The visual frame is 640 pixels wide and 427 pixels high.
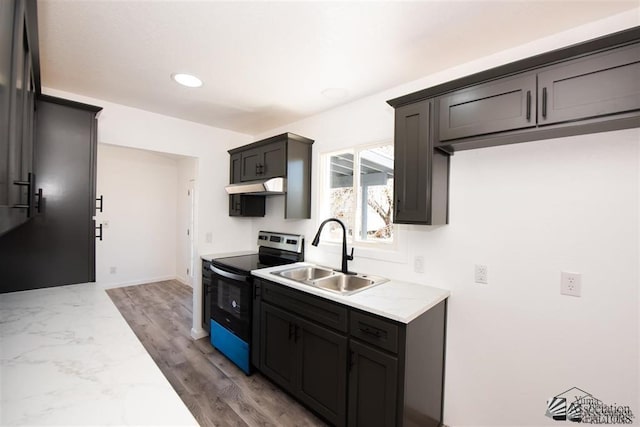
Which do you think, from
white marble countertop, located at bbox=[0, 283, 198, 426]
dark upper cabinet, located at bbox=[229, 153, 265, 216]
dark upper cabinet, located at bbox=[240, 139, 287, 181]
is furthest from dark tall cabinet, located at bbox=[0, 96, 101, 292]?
dark upper cabinet, located at bbox=[229, 153, 265, 216]

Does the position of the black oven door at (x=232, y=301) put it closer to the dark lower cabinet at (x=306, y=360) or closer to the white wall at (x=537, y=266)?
the dark lower cabinet at (x=306, y=360)

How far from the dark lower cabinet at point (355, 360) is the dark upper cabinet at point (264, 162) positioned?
3.82 ft

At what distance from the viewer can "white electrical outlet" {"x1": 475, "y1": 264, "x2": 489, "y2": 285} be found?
180 centimetres

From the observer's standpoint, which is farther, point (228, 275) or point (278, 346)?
point (228, 275)

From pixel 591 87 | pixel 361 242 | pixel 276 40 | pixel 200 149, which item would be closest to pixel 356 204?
pixel 361 242

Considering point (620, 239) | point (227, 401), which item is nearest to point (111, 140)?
point (227, 401)

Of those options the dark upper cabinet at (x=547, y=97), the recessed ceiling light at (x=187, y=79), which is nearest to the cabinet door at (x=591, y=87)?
the dark upper cabinet at (x=547, y=97)

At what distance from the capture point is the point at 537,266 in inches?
64.0

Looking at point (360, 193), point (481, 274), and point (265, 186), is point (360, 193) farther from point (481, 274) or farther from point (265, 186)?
point (481, 274)

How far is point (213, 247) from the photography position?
3430 mm

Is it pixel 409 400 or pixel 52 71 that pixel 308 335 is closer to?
pixel 409 400

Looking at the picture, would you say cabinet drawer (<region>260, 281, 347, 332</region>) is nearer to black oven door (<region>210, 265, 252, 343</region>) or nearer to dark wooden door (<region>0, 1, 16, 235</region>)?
black oven door (<region>210, 265, 252, 343</region>)

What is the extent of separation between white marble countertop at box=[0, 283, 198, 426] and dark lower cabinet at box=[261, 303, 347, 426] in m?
1.11

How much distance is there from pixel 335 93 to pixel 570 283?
2054 millimetres
